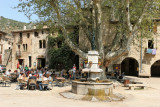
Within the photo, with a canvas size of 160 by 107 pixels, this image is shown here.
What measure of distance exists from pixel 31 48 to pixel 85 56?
2152 centimetres

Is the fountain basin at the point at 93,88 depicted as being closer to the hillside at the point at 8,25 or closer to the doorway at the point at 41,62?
the doorway at the point at 41,62

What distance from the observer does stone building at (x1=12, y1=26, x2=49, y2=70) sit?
32.2 metres

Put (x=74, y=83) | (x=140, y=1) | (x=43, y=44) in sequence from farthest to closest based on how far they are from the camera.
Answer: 1. (x=43, y=44)
2. (x=140, y=1)
3. (x=74, y=83)

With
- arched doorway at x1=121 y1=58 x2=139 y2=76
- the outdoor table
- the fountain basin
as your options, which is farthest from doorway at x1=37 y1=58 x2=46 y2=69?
the fountain basin

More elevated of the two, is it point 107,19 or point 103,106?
point 107,19

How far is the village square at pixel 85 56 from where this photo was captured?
971 cm

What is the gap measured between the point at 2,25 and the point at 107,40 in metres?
32.8

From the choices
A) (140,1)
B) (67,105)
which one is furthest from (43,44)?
(67,105)

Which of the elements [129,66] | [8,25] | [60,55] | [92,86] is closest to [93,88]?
[92,86]

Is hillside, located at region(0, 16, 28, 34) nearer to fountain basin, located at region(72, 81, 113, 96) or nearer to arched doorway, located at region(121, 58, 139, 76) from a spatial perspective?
arched doorway, located at region(121, 58, 139, 76)

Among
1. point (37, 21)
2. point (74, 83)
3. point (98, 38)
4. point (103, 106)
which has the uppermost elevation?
point (37, 21)

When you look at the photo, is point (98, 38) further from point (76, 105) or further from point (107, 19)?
point (107, 19)

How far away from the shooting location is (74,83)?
1036cm

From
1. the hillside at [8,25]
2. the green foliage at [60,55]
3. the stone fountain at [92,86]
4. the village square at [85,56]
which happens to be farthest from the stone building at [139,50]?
the hillside at [8,25]
